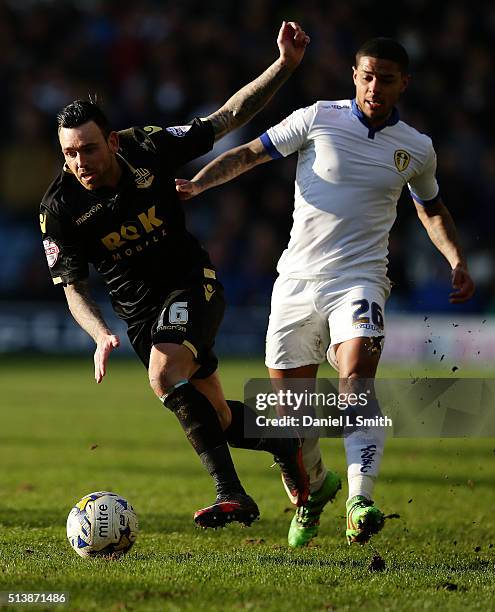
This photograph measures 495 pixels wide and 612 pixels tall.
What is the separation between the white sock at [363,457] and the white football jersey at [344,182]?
2.65 ft

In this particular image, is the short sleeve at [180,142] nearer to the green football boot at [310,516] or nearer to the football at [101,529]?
the football at [101,529]

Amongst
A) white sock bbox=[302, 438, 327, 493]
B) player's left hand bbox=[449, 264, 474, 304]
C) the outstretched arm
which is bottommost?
white sock bbox=[302, 438, 327, 493]

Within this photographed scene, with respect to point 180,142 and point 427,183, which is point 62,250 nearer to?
point 180,142

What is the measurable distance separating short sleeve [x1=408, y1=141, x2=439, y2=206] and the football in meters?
2.40

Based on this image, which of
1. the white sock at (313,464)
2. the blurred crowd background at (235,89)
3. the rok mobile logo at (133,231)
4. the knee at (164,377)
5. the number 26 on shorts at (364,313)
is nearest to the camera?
the knee at (164,377)

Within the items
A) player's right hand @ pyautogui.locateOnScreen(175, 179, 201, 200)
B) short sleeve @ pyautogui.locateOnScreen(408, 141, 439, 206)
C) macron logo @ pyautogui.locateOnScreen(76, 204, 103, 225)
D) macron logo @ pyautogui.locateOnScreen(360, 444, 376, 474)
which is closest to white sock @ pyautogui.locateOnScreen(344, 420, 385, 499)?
macron logo @ pyautogui.locateOnScreen(360, 444, 376, 474)

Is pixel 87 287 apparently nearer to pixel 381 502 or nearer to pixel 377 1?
pixel 381 502

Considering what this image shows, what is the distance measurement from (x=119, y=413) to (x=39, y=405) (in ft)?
3.98

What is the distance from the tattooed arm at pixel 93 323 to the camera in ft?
17.6

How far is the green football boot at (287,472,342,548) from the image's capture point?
6.20m

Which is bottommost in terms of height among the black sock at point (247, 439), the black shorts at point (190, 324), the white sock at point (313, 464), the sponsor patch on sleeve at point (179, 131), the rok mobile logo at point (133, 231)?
the white sock at point (313, 464)

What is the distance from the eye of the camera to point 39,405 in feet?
46.0

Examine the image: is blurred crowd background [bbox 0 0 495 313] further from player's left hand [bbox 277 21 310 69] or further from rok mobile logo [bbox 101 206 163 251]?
rok mobile logo [bbox 101 206 163 251]

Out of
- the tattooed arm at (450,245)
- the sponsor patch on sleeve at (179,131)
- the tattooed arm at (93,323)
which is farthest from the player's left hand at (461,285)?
the tattooed arm at (93,323)
